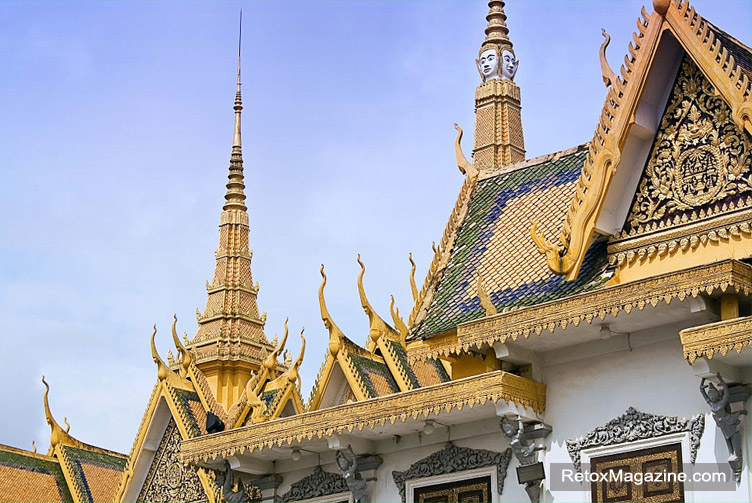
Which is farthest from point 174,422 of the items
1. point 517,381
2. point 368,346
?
point 517,381

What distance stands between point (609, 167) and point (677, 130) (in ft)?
2.48

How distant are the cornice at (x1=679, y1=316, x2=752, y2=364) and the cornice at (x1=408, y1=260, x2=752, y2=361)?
1.19 ft

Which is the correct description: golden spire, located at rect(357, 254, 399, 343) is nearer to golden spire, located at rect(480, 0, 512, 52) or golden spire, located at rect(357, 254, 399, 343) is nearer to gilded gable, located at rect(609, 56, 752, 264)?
gilded gable, located at rect(609, 56, 752, 264)

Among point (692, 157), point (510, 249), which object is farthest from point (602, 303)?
point (510, 249)

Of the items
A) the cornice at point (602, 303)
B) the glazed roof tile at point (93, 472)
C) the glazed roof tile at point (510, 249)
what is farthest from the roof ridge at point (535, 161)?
the glazed roof tile at point (93, 472)

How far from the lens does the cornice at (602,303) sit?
447 inches

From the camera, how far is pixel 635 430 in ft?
39.7

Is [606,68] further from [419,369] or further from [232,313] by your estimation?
[232,313]

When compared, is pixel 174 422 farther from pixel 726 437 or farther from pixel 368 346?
pixel 726 437

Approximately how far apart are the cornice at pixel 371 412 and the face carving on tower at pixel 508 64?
760 centimetres

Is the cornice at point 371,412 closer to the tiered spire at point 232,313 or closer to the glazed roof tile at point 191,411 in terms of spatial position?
the glazed roof tile at point 191,411

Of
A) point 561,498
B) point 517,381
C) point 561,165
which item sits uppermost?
point 561,165

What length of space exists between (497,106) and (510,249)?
5296 millimetres

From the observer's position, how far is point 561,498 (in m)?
12.5
